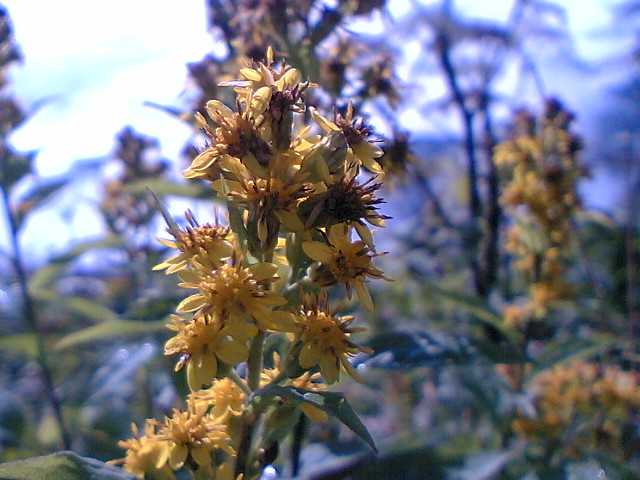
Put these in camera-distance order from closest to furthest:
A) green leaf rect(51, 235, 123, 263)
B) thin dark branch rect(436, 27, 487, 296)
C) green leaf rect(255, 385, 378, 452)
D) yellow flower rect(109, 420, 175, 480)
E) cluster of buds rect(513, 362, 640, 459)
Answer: green leaf rect(255, 385, 378, 452), yellow flower rect(109, 420, 175, 480), cluster of buds rect(513, 362, 640, 459), green leaf rect(51, 235, 123, 263), thin dark branch rect(436, 27, 487, 296)

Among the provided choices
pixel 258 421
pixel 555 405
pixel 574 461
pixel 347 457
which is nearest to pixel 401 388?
pixel 555 405

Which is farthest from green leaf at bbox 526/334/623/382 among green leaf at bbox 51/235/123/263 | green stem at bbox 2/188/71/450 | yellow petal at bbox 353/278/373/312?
green leaf at bbox 51/235/123/263

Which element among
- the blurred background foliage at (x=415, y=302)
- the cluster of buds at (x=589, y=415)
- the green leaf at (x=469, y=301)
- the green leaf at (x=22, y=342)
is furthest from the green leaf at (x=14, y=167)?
the cluster of buds at (x=589, y=415)

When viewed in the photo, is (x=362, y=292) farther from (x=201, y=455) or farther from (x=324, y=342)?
(x=201, y=455)

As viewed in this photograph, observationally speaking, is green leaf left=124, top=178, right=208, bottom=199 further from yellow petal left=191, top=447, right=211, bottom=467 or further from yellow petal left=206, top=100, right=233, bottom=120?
yellow petal left=191, top=447, right=211, bottom=467

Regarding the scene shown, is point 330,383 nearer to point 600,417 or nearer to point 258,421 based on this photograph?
point 258,421

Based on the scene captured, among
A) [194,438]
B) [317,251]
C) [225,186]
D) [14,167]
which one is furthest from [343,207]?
[14,167]

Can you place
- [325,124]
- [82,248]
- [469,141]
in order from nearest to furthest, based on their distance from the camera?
[325,124], [82,248], [469,141]
